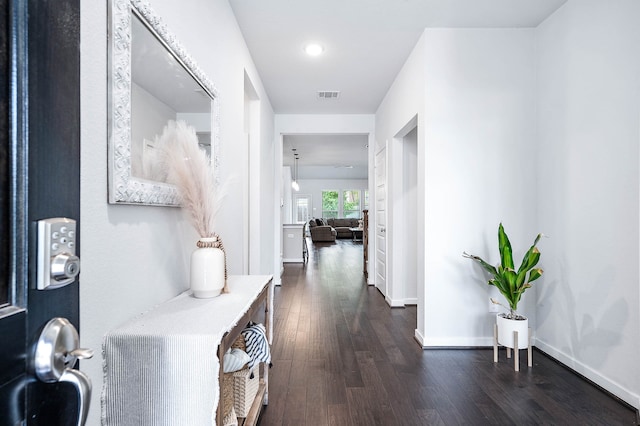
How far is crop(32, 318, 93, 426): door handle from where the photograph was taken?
0.41 metres

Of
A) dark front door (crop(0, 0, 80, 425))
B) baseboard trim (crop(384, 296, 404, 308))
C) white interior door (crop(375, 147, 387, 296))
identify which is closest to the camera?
dark front door (crop(0, 0, 80, 425))

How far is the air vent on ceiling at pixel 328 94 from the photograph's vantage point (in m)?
4.24

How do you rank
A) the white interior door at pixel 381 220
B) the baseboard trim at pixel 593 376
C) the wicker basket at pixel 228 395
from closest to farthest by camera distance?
the wicker basket at pixel 228 395 → the baseboard trim at pixel 593 376 → the white interior door at pixel 381 220

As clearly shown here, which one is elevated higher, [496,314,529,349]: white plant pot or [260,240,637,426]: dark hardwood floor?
[496,314,529,349]: white plant pot

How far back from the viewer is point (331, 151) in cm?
893

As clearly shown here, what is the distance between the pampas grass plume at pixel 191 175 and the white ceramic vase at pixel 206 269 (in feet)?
0.18

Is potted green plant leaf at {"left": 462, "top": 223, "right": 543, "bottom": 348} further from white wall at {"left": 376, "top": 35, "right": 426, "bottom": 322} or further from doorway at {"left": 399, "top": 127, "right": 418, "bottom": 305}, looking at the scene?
doorway at {"left": 399, "top": 127, "right": 418, "bottom": 305}

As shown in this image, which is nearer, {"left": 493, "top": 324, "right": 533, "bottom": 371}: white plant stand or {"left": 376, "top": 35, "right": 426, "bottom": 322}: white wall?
{"left": 493, "top": 324, "right": 533, "bottom": 371}: white plant stand

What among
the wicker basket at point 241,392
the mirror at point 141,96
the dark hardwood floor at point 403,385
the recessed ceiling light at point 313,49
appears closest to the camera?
the mirror at point 141,96

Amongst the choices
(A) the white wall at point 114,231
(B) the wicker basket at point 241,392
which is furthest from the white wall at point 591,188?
(A) the white wall at point 114,231

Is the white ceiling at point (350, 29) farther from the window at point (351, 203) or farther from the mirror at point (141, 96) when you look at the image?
the window at point (351, 203)

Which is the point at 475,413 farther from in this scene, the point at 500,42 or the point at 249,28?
the point at 249,28

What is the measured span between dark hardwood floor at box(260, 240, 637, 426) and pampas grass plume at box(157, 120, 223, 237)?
46.2 inches

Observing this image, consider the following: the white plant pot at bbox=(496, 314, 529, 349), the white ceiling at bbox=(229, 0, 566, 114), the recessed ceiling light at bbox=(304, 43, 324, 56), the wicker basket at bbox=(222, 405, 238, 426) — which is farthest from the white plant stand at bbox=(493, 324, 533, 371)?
the recessed ceiling light at bbox=(304, 43, 324, 56)
